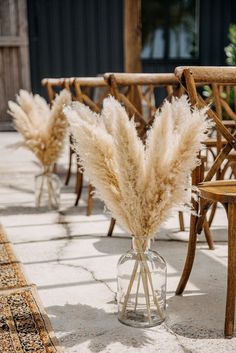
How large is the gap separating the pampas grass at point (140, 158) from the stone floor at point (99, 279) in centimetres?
35

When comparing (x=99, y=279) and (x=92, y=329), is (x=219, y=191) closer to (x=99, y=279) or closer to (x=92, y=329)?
(x=92, y=329)

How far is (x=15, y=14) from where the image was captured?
7910 mm

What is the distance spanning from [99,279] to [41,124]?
127cm

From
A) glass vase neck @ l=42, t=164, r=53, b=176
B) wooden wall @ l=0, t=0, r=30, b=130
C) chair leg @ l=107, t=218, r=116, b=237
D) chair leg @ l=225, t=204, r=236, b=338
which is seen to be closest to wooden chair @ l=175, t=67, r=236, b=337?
chair leg @ l=225, t=204, r=236, b=338

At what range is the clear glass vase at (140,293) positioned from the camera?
68.9 inches

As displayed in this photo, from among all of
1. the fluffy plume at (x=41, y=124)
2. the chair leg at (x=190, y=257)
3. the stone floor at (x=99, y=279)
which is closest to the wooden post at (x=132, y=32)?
the stone floor at (x=99, y=279)

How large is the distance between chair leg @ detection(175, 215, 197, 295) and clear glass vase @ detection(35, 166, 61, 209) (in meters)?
1.56

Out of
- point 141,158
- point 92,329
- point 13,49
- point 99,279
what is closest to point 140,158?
point 141,158

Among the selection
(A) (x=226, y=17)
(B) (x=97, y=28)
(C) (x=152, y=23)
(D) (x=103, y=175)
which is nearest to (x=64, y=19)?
(B) (x=97, y=28)

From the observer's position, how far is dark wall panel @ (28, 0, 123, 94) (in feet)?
27.2

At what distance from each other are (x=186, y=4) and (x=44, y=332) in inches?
329

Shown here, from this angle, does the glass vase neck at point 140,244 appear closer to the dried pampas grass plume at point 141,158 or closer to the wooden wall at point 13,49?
the dried pampas grass plume at point 141,158

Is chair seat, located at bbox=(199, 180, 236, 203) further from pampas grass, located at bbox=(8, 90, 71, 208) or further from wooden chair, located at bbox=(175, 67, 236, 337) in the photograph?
pampas grass, located at bbox=(8, 90, 71, 208)

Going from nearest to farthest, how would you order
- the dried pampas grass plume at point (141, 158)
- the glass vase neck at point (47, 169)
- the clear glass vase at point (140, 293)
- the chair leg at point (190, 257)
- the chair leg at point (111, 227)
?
1. the dried pampas grass plume at point (141, 158)
2. the clear glass vase at point (140, 293)
3. the chair leg at point (190, 257)
4. the chair leg at point (111, 227)
5. the glass vase neck at point (47, 169)
